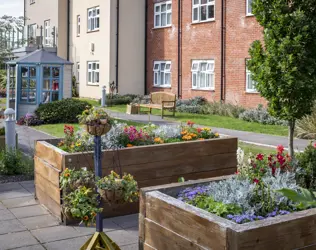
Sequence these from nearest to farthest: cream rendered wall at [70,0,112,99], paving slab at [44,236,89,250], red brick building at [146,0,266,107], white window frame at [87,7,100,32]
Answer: paving slab at [44,236,89,250] → red brick building at [146,0,266,107] → cream rendered wall at [70,0,112,99] → white window frame at [87,7,100,32]

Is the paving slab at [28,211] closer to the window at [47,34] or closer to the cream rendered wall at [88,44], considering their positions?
the cream rendered wall at [88,44]

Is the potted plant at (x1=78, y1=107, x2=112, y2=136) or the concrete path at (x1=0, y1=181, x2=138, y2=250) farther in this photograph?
the concrete path at (x1=0, y1=181, x2=138, y2=250)

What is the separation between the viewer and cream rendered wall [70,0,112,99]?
27.5 meters

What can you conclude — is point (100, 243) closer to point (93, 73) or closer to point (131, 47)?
point (131, 47)

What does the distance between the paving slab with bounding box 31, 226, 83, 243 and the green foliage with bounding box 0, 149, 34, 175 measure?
10.4ft

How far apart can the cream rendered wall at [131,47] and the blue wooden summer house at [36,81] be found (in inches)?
311

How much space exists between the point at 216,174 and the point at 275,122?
10.8 meters

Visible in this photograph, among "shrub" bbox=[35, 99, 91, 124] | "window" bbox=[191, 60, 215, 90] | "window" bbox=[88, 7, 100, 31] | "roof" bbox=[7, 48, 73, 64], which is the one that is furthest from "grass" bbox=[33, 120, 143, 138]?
"window" bbox=[88, 7, 100, 31]

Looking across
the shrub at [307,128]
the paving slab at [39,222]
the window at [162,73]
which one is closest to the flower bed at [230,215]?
the paving slab at [39,222]

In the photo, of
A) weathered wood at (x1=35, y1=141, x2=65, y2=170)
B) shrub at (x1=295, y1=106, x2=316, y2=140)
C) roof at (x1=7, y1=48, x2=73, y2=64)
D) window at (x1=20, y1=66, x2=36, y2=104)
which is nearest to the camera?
weathered wood at (x1=35, y1=141, x2=65, y2=170)

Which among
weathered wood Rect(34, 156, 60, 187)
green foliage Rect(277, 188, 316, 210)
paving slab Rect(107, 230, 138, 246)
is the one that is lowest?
paving slab Rect(107, 230, 138, 246)

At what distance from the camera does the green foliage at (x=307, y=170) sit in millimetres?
5543

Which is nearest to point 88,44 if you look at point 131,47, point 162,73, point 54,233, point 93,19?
point 93,19

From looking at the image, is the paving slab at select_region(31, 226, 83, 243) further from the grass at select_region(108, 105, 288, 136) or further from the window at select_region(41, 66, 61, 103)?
the window at select_region(41, 66, 61, 103)
